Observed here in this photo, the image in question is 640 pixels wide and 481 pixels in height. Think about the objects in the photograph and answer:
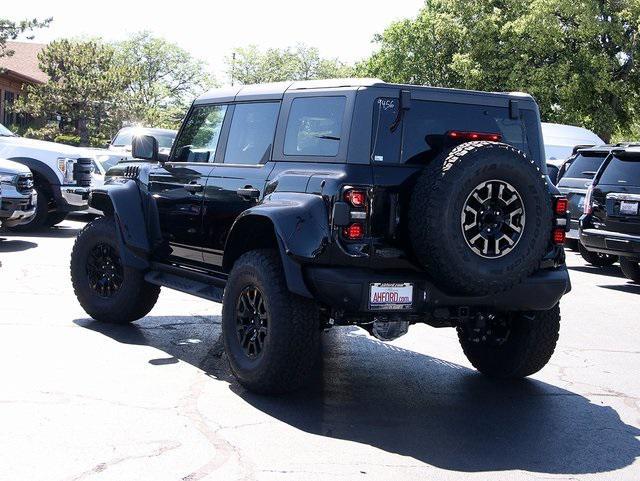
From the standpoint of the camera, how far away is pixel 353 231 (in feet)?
18.5

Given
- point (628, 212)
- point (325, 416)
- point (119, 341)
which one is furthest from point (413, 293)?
point (628, 212)

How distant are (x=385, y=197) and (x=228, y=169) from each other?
164 cm

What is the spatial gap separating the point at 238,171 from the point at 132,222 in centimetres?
147

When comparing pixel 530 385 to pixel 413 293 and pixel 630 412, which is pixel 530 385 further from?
pixel 413 293

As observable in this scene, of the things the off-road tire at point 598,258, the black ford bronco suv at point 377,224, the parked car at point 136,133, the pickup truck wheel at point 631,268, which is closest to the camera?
the black ford bronco suv at point 377,224

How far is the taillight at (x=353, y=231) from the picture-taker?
18.5ft

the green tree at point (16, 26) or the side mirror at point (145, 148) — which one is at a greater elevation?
the green tree at point (16, 26)

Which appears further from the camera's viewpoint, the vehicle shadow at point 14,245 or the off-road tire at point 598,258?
the off-road tire at point 598,258

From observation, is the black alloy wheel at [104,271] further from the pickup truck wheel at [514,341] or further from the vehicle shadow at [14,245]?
the vehicle shadow at [14,245]

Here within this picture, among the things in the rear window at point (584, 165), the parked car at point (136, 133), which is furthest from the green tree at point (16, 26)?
the rear window at point (584, 165)

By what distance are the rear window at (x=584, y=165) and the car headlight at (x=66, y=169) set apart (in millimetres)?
8348

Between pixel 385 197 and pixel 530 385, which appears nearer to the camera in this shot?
pixel 385 197

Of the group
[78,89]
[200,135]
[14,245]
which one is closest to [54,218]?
[14,245]

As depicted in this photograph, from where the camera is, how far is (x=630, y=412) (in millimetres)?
6215
